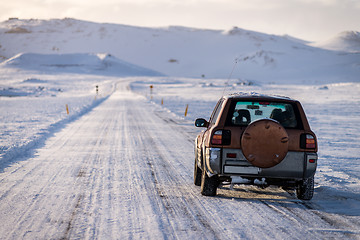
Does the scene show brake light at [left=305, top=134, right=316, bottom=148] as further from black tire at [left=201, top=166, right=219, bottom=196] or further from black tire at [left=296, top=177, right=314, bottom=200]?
black tire at [left=201, top=166, right=219, bottom=196]

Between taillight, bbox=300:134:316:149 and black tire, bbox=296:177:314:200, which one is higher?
taillight, bbox=300:134:316:149

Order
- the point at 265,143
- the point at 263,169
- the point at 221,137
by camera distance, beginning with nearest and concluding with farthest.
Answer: the point at 265,143
the point at 263,169
the point at 221,137

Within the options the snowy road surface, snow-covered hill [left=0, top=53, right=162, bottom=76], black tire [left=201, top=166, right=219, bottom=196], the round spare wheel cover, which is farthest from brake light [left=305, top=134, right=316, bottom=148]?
snow-covered hill [left=0, top=53, right=162, bottom=76]

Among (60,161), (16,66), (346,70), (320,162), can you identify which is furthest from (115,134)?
(346,70)

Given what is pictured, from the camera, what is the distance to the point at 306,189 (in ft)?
20.9

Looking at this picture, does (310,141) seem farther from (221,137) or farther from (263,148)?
(221,137)

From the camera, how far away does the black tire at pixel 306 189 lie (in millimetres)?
6322

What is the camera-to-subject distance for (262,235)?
479cm

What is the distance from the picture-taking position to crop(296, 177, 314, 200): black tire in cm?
632

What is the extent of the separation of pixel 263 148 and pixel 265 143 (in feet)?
0.27

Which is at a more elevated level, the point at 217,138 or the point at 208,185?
the point at 217,138

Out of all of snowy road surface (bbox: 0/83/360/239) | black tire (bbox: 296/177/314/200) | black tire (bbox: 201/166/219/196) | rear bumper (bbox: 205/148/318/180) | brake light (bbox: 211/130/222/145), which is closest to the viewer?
snowy road surface (bbox: 0/83/360/239)

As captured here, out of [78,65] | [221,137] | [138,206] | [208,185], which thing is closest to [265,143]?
[221,137]

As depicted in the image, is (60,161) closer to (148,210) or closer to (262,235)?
(148,210)
